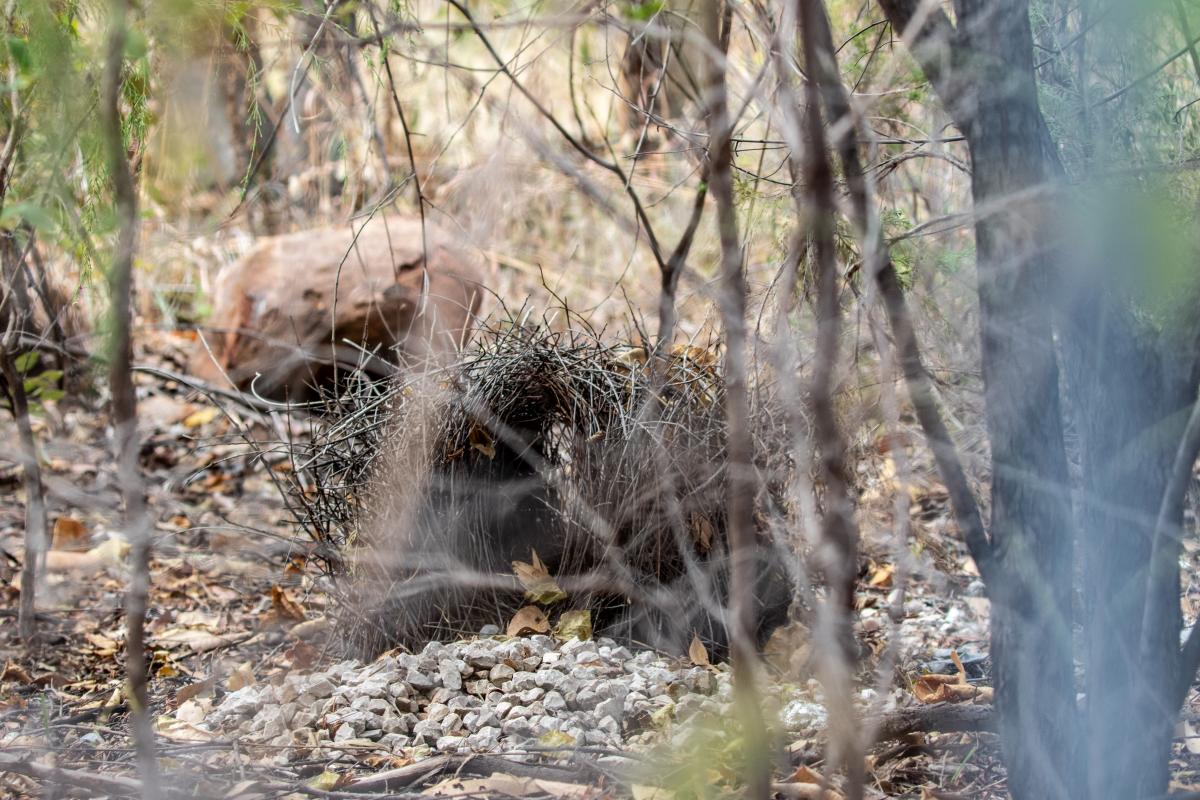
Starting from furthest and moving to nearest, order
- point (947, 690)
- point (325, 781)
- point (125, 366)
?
1. point (947, 690)
2. point (325, 781)
3. point (125, 366)

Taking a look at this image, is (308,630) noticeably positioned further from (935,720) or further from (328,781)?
(935,720)

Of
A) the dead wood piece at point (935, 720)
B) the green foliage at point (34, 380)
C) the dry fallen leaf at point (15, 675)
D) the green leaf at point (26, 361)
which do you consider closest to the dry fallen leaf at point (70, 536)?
the green foliage at point (34, 380)

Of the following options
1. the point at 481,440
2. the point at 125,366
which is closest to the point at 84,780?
the point at 125,366

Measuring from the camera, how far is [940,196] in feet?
11.9

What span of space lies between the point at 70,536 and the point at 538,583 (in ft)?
7.89

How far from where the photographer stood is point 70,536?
4336mm

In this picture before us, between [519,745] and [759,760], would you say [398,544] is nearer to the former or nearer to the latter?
[519,745]

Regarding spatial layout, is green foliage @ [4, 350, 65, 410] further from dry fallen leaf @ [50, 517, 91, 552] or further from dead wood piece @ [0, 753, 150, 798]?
dead wood piece @ [0, 753, 150, 798]

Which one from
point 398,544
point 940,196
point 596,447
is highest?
point 940,196

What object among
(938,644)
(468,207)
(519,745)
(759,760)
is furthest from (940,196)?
(468,207)

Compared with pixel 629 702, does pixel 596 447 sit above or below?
above

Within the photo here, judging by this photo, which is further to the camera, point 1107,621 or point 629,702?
point 629,702

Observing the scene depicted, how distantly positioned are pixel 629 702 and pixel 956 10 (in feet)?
4.89

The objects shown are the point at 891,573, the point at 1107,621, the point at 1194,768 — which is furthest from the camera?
the point at 891,573
